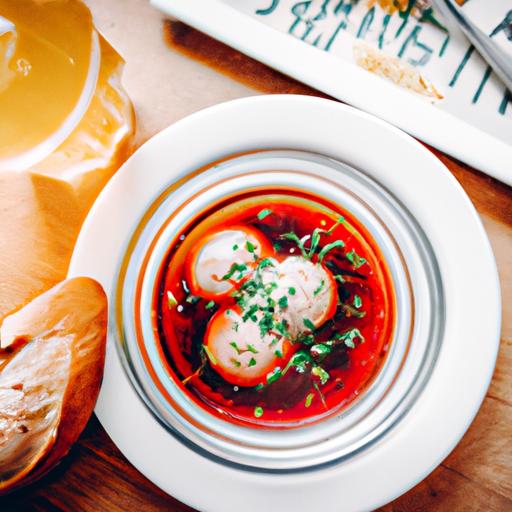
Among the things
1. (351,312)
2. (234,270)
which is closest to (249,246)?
(234,270)

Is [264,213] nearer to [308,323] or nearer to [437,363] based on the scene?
[308,323]

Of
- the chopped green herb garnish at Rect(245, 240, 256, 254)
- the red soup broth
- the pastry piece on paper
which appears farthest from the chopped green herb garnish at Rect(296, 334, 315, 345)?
the pastry piece on paper

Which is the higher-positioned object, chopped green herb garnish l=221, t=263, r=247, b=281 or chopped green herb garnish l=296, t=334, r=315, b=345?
chopped green herb garnish l=221, t=263, r=247, b=281

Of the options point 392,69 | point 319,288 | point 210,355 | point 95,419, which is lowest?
point 95,419

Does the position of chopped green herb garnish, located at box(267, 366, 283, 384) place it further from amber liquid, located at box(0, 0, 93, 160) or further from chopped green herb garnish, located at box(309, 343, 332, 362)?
amber liquid, located at box(0, 0, 93, 160)

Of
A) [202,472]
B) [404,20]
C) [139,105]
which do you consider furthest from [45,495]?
[404,20]

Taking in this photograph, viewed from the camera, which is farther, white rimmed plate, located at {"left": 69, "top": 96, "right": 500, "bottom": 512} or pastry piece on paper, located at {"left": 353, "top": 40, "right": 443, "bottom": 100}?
pastry piece on paper, located at {"left": 353, "top": 40, "right": 443, "bottom": 100}

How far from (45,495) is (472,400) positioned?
0.48 meters

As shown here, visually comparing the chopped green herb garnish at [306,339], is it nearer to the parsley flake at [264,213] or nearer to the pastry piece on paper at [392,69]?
the parsley flake at [264,213]

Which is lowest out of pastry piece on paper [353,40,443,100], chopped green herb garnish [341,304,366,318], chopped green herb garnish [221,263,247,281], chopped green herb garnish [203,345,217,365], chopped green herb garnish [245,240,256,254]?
chopped green herb garnish [203,345,217,365]

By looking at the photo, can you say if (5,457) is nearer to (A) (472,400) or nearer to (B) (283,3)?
(A) (472,400)

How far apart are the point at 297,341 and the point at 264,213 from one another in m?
0.15

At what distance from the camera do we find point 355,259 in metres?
0.61

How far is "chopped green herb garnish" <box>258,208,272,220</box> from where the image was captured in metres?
0.63
